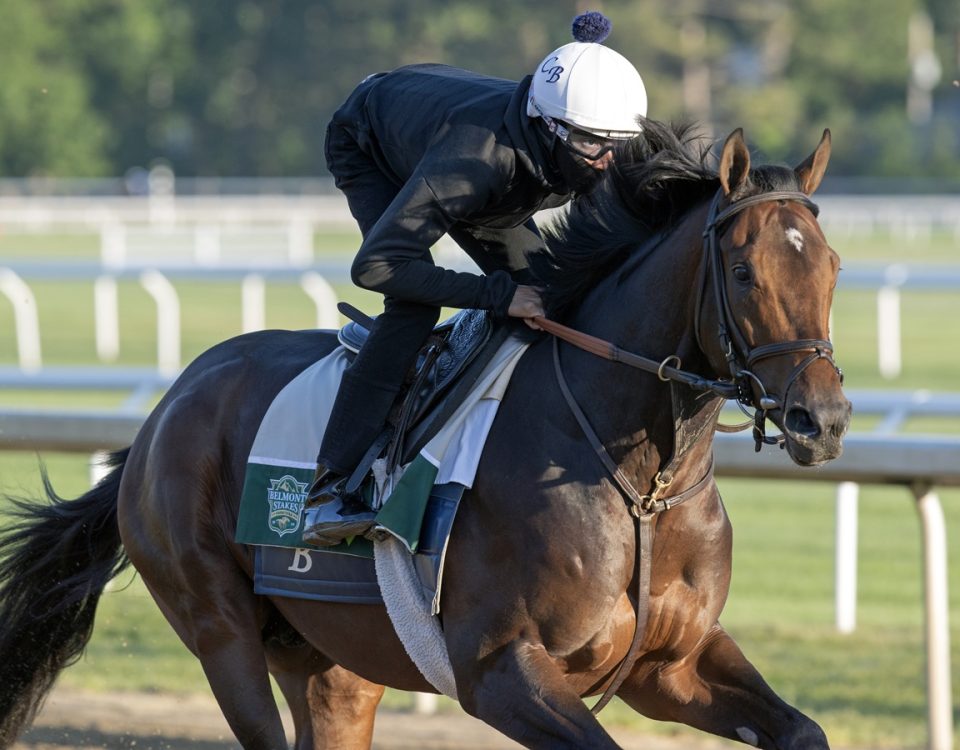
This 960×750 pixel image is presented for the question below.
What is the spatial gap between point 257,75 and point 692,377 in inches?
1668

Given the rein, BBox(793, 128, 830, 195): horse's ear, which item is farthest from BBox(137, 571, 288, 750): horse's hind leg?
BBox(793, 128, 830, 195): horse's ear

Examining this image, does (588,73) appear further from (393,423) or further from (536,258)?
(393,423)

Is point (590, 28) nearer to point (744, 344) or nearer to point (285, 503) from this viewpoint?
point (744, 344)

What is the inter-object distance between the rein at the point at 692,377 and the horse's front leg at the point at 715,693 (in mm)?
111

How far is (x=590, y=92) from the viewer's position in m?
3.40

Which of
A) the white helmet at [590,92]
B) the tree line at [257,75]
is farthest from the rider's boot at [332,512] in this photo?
the tree line at [257,75]

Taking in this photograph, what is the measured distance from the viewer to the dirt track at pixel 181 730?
211 inches

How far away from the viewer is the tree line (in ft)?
136

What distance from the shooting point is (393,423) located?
12.3 feet

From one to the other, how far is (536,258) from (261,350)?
96 cm

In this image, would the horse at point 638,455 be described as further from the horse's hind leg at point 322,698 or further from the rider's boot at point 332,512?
the horse's hind leg at point 322,698

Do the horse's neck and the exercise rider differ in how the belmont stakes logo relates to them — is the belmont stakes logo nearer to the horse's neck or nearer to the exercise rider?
the exercise rider

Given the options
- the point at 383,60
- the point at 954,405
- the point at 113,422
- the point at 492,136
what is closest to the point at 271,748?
the point at 492,136

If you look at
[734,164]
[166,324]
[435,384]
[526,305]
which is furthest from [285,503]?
[166,324]
